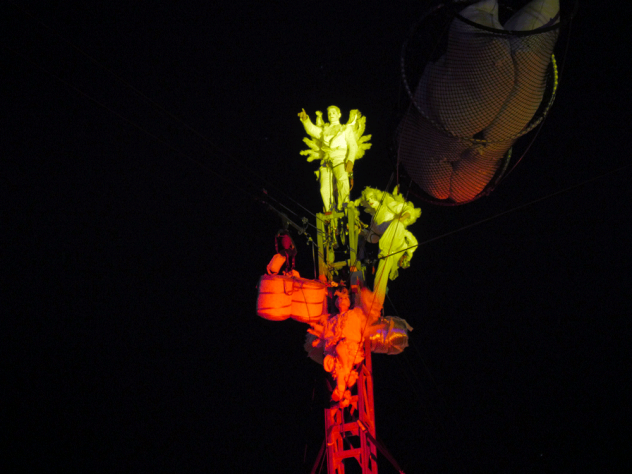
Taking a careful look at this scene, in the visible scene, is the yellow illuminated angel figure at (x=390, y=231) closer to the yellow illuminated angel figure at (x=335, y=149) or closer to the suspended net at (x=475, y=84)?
the yellow illuminated angel figure at (x=335, y=149)

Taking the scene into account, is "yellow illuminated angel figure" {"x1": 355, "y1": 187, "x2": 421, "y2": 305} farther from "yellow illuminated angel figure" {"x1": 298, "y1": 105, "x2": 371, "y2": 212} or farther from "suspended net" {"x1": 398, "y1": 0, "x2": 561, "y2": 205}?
"suspended net" {"x1": 398, "y1": 0, "x2": 561, "y2": 205}

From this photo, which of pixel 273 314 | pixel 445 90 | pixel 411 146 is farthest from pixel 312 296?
pixel 445 90

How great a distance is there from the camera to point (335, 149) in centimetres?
552

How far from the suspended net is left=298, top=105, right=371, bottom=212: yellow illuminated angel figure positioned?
7.49 ft

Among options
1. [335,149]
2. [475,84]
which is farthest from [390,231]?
[475,84]

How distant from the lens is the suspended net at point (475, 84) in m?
2.64

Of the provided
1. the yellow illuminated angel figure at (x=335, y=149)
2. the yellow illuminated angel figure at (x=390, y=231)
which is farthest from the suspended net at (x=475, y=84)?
the yellow illuminated angel figure at (x=335, y=149)

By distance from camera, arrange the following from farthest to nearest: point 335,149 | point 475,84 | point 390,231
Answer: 1. point 335,149
2. point 390,231
3. point 475,84

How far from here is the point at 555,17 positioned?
2562 millimetres

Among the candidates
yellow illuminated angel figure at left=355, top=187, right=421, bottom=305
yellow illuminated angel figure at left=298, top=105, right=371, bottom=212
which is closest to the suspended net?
yellow illuminated angel figure at left=355, top=187, right=421, bottom=305

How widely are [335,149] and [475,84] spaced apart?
9.34 ft

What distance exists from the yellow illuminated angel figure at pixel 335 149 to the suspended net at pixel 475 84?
7.49 feet

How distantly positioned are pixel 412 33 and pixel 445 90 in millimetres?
416

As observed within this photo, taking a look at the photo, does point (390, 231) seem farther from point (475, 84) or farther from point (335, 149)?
point (475, 84)
